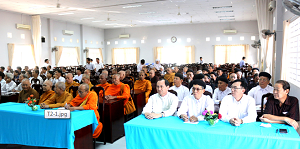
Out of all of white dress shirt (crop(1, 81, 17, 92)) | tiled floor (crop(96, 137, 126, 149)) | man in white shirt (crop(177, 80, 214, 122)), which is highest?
man in white shirt (crop(177, 80, 214, 122))

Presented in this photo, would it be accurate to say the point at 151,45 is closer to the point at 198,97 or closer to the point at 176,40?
the point at 176,40

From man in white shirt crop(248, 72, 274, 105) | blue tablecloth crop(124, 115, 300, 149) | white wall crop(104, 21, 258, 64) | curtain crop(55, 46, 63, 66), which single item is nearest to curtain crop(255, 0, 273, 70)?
man in white shirt crop(248, 72, 274, 105)

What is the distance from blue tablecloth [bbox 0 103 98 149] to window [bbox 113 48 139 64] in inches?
619

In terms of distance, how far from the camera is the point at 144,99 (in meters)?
5.14

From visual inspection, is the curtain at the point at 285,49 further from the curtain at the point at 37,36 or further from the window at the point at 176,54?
the window at the point at 176,54

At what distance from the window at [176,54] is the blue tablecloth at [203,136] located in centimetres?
1518

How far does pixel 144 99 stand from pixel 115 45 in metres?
14.8

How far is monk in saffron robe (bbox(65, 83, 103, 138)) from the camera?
3.06 m

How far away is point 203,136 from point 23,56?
13.2m

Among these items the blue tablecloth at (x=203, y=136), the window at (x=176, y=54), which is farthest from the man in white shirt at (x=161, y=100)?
the window at (x=176, y=54)

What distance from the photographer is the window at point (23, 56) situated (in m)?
12.3

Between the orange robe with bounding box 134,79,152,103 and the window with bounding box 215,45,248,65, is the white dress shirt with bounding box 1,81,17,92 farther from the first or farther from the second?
the window with bounding box 215,45,248,65

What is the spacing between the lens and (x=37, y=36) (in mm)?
12586

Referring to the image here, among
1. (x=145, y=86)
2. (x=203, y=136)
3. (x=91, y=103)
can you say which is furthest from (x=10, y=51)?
(x=203, y=136)
